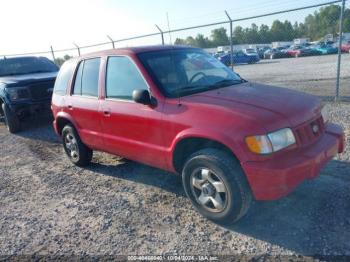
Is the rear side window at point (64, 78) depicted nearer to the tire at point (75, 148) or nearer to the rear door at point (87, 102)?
the rear door at point (87, 102)

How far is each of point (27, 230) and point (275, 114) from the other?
2.98 m

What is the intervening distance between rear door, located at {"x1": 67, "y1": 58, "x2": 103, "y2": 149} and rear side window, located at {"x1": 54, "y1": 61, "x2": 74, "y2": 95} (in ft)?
0.75

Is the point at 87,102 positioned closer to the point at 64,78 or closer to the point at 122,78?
the point at 122,78

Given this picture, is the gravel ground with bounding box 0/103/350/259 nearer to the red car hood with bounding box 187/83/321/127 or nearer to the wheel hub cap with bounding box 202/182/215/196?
the wheel hub cap with bounding box 202/182/215/196

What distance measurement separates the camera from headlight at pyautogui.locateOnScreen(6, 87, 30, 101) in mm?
8383

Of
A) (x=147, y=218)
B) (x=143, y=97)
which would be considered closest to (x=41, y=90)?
(x=143, y=97)

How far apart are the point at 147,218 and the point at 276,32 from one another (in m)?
59.9

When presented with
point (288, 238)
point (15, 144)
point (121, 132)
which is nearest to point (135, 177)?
point (121, 132)

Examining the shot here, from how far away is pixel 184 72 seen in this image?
14.1 feet

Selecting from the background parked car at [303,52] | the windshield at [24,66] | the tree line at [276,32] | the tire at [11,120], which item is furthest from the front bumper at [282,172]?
the background parked car at [303,52]

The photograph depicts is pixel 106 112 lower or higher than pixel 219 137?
higher

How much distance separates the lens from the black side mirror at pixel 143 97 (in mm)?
3820

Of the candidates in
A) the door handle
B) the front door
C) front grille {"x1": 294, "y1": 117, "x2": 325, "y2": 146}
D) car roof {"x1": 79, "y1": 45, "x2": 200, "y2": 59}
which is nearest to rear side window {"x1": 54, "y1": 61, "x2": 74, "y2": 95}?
car roof {"x1": 79, "y1": 45, "x2": 200, "y2": 59}

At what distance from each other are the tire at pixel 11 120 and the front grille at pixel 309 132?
295 inches
